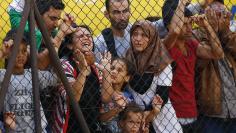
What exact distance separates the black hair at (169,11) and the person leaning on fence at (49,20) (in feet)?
2.31

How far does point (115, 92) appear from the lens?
4.12 m

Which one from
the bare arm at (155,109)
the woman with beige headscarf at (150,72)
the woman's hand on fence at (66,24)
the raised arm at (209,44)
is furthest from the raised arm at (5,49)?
the raised arm at (209,44)

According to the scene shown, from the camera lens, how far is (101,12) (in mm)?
4824

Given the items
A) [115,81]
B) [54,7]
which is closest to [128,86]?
[115,81]

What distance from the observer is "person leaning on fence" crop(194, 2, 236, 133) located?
14.5ft

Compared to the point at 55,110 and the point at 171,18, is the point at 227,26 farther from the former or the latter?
the point at 55,110

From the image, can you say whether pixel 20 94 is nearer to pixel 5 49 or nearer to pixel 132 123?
pixel 5 49

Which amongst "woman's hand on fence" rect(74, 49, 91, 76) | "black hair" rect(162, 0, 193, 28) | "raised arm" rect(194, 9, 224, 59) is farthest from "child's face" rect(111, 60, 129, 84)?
"raised arm" rect(194, 9, 224, 59)

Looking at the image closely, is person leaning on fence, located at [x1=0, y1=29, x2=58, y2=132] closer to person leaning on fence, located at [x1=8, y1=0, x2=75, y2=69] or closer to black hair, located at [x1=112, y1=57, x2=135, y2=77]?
person leaning on fence, located at [x1=8, y1=0, x2=75, y2=69]

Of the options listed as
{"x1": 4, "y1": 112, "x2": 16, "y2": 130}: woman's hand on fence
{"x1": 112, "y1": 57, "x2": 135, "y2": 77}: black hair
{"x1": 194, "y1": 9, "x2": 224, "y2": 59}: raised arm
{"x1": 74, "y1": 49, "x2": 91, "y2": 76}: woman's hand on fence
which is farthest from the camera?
{"x1": 194, "y1": 9, "x2": 224, "y2": 59}: raised arm

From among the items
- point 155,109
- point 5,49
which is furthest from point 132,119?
point 5,49

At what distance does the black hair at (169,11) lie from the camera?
4348mm

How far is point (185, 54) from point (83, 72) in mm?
799

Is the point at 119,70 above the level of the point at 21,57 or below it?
below
